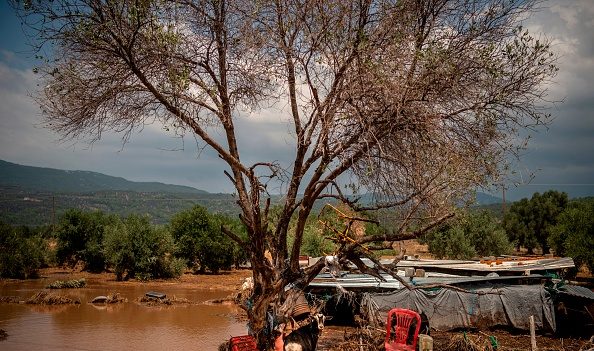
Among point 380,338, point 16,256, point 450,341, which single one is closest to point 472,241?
point 450,341

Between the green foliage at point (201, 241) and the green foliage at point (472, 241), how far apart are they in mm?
14584

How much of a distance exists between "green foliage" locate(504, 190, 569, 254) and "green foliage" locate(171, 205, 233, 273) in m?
23.4

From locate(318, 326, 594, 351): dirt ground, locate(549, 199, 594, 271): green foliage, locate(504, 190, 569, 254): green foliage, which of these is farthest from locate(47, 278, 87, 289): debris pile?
locate(504, 190, 569, 254): green foliage

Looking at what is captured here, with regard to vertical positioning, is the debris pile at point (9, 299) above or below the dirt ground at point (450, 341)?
below

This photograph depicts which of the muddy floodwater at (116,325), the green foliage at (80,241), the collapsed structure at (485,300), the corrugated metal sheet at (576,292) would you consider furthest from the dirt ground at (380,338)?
the green foliage at (80,241)

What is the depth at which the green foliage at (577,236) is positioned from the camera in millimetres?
24594

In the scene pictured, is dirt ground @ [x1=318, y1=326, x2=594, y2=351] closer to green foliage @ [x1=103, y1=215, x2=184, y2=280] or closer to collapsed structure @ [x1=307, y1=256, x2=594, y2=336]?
collapsed structure @ [x1=307, y1=256, x2=594, y2=336]

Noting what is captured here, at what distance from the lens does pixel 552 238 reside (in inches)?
1159

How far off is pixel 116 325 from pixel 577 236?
22.7 metres

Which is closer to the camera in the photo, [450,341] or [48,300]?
[450,341]

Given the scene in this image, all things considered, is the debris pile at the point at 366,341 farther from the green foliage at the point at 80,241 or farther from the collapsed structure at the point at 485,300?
the green foliage at the point at 80,241

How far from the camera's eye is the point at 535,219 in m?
40.8

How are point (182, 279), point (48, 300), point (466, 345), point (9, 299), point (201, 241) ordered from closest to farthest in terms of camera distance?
point (466, 345), point (48, 300), point (9, 299), point (182, 279), point (201, 241)

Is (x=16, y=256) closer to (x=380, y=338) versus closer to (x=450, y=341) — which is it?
(x=380, y=338)
